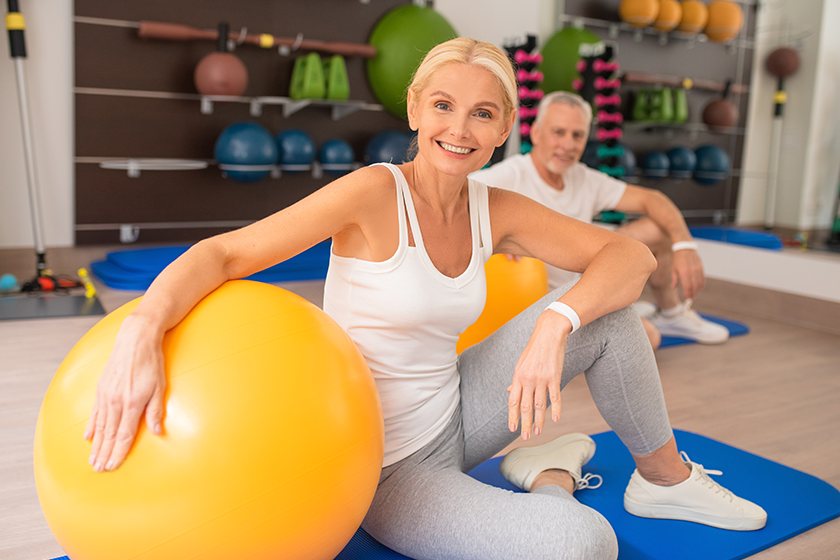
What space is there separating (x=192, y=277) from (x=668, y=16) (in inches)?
184

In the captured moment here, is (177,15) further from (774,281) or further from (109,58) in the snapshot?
(774,281)

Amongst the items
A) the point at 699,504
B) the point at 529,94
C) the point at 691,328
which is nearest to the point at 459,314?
Result: the point at 699,504

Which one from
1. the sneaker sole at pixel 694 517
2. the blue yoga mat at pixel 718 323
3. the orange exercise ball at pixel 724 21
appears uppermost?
the orange exercise ball at pixel 724 21

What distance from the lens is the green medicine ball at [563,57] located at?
16.5 feet

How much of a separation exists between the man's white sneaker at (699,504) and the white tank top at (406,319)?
1.81ft

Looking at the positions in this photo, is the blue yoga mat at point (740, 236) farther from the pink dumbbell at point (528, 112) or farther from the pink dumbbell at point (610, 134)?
the pink dumbbell at point (528, 112)

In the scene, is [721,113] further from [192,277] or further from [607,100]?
[192,277]

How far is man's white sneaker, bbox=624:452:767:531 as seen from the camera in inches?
63.7

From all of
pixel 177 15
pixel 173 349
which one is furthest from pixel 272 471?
pixel 177 15

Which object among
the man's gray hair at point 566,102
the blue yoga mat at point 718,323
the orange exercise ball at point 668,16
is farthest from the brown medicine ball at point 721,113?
the man's gray hair at point 566,102

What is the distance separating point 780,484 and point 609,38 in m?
4.28

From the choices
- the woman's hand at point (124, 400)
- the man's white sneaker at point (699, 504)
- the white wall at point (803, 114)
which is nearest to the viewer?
the woman's hand at point (124, 400)

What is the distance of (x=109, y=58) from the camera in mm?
4242

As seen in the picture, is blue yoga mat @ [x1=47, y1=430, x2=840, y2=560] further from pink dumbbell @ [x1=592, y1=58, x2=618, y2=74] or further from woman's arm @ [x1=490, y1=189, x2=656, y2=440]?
pink dumbbell @ [x1=592, y1=58, x2=618, y2=74]
